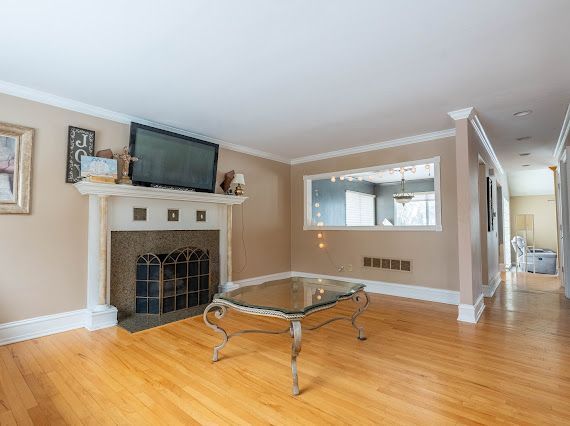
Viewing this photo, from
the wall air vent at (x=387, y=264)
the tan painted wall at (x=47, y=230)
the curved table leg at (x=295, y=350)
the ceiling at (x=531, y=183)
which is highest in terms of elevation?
the ceiling at (x=531, y=183)

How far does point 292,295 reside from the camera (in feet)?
8.41

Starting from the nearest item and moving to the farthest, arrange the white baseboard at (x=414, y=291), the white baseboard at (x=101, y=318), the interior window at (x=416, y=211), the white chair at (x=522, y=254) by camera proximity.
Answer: the white baseboard at (x=101, y=318) < the white baseboard at (x=414, y=291) < the interior window at (x=416, y=211) < the white chair at (x=522, y=254)

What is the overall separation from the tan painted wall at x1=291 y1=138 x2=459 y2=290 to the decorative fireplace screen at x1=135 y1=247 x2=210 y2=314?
212cm

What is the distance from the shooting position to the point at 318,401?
1833 millimetres

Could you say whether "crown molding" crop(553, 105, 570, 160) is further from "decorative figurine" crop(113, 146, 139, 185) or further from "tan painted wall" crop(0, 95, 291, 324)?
"tan painted wall" crop(0, 95, 291, 324)

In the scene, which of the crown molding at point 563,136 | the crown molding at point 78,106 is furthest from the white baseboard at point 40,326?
the crown molding at point 563,136

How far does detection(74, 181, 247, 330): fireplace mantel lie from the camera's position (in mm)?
3162

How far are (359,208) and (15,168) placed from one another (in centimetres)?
614

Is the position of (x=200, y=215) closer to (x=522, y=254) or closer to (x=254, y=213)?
(x=254, y=213)

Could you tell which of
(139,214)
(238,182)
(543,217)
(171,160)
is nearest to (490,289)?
(238,182)

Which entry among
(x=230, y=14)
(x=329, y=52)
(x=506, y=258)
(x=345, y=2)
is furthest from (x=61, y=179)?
(x=506, y=258)

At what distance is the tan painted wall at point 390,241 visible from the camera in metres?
4.12

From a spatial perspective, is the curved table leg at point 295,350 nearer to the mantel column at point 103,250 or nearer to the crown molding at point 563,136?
the mantel column at point 103,250

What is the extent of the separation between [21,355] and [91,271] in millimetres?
898
